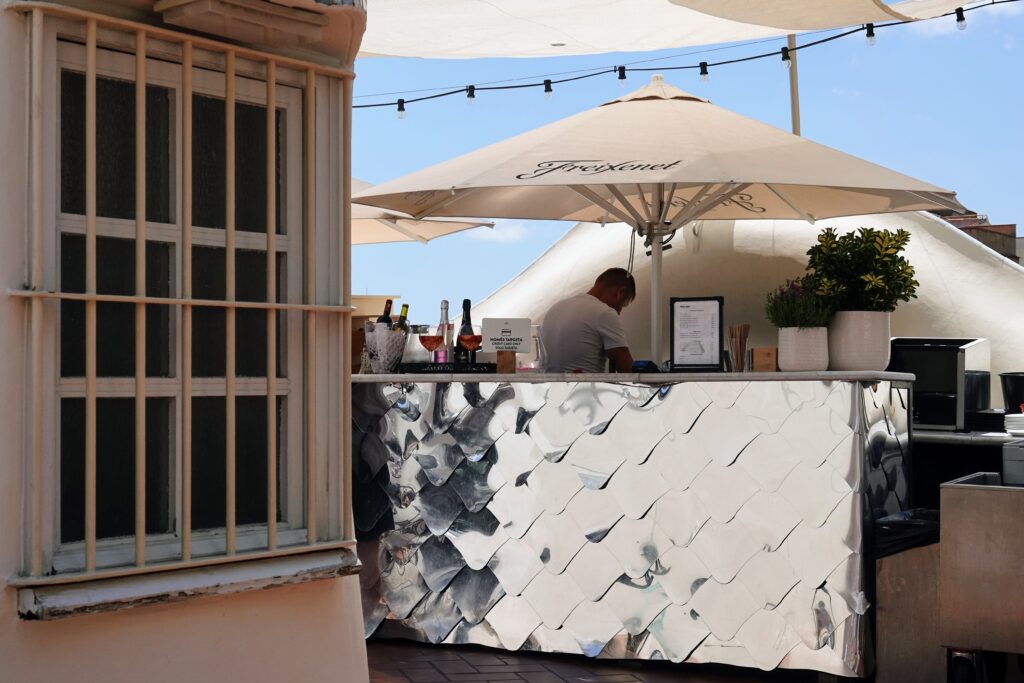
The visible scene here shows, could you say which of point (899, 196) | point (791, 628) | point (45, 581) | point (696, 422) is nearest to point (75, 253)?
point (45, 581)

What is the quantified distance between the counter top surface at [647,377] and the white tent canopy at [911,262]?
2.54 meters

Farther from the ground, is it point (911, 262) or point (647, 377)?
point (911, 262)

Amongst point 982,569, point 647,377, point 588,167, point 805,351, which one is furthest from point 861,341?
point 588,167

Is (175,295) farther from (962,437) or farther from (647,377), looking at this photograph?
(962,437)

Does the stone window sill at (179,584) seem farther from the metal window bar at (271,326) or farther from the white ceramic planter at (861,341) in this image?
the white ceramic planter at (861,341)

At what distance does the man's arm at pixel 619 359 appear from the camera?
542 centimetres

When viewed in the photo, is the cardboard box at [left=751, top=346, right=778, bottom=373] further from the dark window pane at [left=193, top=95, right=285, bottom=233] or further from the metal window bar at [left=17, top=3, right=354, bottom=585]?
the dark window pane at [left=193, top=95, right=285, bottom=233]

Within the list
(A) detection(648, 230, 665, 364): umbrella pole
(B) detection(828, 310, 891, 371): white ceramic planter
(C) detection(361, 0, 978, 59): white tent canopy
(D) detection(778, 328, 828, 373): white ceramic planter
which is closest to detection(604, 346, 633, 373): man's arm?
(A) detection(648, 230, 665, 364): umbrella pole

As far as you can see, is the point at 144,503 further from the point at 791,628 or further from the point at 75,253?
the point at 791,628

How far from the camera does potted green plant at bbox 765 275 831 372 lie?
4.67 m

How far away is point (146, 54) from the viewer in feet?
9.29

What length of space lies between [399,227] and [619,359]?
3.54 metres

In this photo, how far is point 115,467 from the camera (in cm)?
279

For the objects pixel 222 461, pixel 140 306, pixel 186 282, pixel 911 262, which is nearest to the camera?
pixel 140 306
